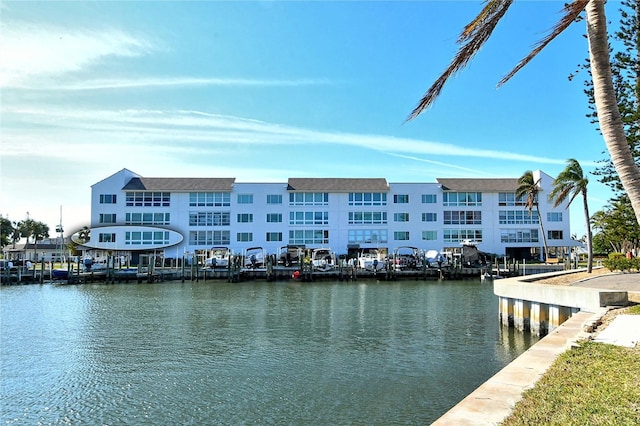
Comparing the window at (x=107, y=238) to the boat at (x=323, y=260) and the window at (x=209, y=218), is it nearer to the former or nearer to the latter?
the window at (x=209, y=218)

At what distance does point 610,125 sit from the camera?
20.7ft

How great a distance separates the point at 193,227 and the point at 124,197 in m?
10.3

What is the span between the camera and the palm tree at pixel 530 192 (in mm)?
65938

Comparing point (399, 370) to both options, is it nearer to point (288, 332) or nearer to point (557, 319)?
point (557, 319)

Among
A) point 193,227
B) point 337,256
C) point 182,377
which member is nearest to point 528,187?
point 337,256

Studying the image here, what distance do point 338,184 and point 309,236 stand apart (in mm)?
8593

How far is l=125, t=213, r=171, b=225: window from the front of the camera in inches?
2650

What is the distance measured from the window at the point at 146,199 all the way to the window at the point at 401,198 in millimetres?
31428

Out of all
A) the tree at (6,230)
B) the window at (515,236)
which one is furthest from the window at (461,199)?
the tree at (6,230)

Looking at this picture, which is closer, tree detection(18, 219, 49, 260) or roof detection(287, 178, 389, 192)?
roof detection(287, 178, 389, 192)

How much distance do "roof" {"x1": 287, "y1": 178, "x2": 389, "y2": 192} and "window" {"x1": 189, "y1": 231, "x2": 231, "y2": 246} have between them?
10.9 meters

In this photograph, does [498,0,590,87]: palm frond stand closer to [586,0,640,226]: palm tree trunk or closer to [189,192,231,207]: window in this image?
[586,0,640,226]: palm tree trunk

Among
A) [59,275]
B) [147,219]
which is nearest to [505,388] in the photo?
[59,275]

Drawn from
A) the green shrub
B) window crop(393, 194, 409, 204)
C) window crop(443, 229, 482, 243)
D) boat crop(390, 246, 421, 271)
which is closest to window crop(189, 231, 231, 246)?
window crop(393, 194, 409, 204)
